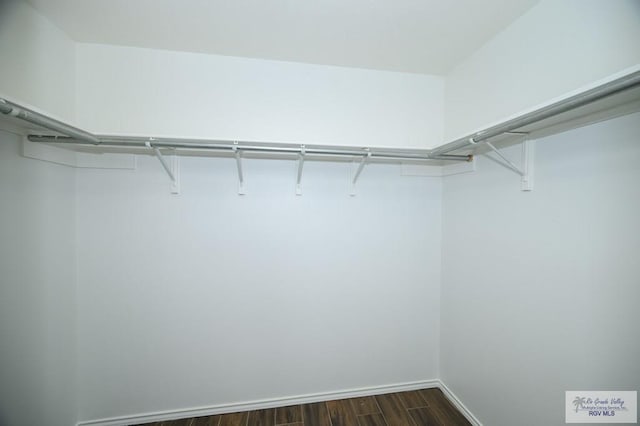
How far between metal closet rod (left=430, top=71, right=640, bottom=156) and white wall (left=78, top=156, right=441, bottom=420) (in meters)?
0.75

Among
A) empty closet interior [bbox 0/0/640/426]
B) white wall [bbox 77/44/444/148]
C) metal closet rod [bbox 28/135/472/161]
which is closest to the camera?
empty closet interior [bbox 0/0/640/426]

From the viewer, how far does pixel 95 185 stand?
1612 mm

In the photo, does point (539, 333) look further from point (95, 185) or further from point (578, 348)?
point (95, 185)

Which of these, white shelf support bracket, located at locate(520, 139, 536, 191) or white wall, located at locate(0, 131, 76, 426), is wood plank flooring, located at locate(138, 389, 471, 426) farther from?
white shelf support bracket, located at locate(520, 139, 536, 191)

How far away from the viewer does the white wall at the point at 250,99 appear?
5.23ft

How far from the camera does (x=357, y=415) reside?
173cm

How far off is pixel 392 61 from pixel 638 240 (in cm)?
164

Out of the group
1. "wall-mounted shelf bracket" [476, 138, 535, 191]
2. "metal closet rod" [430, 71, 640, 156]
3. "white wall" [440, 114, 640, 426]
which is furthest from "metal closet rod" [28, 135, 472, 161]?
"white wall" [440, 114, 640, 426]

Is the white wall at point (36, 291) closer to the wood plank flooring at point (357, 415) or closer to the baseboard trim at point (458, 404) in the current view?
the wood plank flooring at point (357, 415)

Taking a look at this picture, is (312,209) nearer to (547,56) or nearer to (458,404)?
(547,56)

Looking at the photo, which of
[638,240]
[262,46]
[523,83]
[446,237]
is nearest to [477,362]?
[446,237]

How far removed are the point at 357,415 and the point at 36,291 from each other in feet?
7.25

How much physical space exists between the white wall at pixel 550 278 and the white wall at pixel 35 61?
2.56m

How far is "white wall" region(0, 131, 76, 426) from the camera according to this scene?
1193mm
